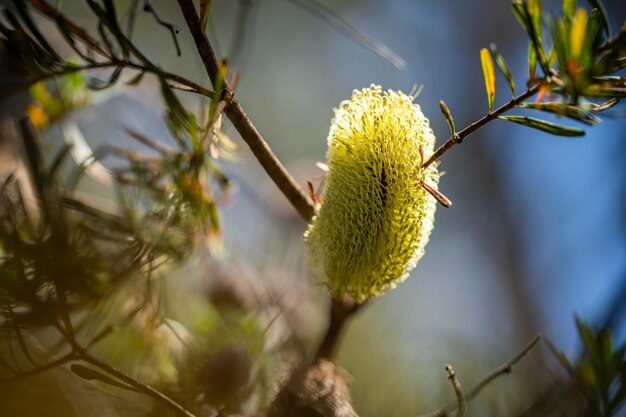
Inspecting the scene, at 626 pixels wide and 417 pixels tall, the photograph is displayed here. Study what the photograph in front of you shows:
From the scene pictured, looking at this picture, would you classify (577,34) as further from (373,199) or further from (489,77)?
(373,199)

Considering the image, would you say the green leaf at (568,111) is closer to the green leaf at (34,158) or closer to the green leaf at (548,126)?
the green leaf at (548,126)

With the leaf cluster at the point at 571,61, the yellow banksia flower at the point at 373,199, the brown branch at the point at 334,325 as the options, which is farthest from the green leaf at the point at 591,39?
the brown branch at the point at 334,325

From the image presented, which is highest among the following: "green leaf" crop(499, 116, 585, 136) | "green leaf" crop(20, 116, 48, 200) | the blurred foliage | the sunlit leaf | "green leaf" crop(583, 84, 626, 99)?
the sunlit leaf

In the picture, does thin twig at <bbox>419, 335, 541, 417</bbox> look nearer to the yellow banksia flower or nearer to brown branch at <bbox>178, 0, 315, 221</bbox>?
the yellow banksia flower

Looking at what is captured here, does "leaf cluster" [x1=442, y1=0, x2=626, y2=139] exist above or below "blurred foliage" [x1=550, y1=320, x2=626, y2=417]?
above

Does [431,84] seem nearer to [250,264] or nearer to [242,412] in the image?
[250,264]

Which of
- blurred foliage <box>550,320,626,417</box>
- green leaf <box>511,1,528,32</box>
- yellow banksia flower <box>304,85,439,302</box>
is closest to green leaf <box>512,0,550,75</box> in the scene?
green leaf <box>511,1,528,32</box>
